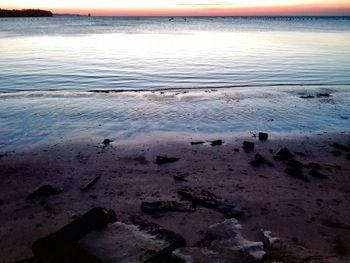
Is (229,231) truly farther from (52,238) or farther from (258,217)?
(52,238)

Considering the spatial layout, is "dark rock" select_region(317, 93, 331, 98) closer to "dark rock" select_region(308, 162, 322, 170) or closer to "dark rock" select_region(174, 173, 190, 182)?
"dark rock" select_region(308, 162, 322, 170)

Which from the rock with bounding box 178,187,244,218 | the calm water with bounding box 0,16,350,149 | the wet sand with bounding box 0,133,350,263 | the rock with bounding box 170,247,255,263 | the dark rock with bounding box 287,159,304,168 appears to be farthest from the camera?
the calm water with bounding box 0,16,350,149

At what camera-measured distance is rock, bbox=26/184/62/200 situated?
23.5 ft

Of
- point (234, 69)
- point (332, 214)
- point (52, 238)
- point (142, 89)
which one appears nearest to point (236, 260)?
point (52, 238)

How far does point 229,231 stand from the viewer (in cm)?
580

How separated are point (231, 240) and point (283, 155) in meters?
4.48

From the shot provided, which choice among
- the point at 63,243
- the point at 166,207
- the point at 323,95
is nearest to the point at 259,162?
the point at 166,207

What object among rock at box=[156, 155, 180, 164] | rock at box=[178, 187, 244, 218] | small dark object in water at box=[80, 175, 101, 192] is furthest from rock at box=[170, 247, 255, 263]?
rock at box=[156, 155, 180, 164]

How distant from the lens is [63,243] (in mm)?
4855

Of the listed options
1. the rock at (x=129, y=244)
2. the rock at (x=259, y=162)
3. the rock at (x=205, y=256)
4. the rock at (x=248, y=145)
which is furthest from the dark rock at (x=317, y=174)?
the rock at (x=129, y=244)

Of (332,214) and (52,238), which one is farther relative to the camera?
(332,214)

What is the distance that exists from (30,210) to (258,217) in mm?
4000

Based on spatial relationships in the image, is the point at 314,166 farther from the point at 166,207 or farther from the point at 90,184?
the point at 90,184

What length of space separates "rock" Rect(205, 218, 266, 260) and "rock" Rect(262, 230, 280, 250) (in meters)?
0.22
